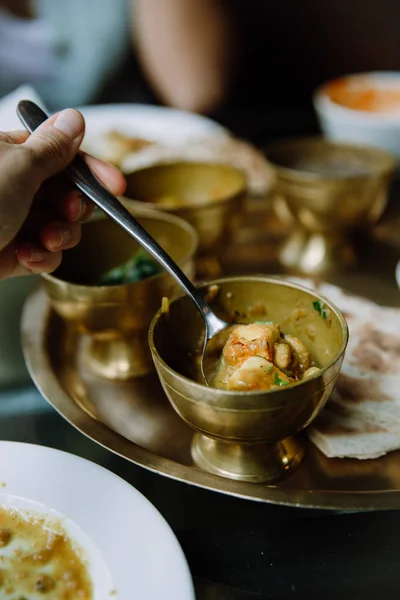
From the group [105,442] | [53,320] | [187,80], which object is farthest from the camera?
[187,80]

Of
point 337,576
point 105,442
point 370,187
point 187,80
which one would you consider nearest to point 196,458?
point 105,442

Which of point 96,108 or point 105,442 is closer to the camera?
point 105,442

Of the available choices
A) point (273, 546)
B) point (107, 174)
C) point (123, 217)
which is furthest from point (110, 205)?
point (273, 546)

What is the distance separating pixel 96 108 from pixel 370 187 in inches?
49.2

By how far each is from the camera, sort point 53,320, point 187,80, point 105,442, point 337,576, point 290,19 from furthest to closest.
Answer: point 290,19 < point 187,80 < point 53,320 < point 105,442 < point 337,576

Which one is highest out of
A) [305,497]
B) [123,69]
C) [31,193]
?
[31,193]

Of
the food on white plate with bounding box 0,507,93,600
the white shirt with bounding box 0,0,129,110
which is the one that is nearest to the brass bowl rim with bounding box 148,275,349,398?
the food on white plate with bounding box 0,507,93,600

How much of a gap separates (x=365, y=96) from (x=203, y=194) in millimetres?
861

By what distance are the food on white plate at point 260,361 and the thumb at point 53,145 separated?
1.26 feet

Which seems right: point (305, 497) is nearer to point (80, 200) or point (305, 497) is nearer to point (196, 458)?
point (196, 458)

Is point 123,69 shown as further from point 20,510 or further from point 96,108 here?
point 20,510

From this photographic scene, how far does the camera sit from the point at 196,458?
3.15 ft

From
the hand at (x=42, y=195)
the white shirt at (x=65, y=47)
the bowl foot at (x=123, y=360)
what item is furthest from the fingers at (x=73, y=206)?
the white shirt at (x=65, y=47)

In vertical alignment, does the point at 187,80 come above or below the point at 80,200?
below
